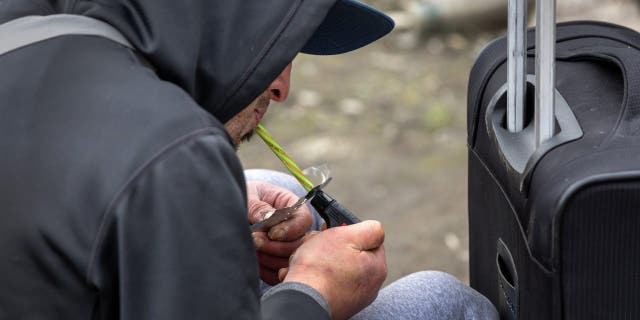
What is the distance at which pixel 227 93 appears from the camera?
109 centimetres

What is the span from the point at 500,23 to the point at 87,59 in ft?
11.2

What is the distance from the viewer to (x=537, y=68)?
1175mm

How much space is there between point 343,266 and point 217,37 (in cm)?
31

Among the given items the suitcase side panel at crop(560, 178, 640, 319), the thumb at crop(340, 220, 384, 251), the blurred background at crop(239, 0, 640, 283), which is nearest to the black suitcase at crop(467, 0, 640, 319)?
the suitcase side panel at crop(560, 178, 640, 319)

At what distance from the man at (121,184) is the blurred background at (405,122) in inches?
67.5

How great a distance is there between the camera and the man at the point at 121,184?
905mm

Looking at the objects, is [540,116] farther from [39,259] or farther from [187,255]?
[39,259]

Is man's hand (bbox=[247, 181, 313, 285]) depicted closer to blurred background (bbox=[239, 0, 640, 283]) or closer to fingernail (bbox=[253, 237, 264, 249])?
→ fingernail (bbox=[253, 237, 264, 249])

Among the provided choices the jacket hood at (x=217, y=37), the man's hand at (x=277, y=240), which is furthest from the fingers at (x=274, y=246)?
the jacket hood at (x=217, y=37)

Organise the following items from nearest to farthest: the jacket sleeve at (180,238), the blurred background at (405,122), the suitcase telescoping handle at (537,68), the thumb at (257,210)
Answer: the jacket sleeve at (180,238), the suitcase telescoping handle at (537,68), the thumb at (257,210), the blurred background at (405,122)

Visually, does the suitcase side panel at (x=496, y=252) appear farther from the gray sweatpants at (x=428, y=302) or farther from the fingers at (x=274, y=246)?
the fingers at (x=274, y=246)

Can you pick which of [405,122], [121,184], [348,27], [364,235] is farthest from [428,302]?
[405,122]

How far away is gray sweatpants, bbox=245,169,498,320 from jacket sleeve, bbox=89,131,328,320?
384 mm

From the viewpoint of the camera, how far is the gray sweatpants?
4.25 feet
